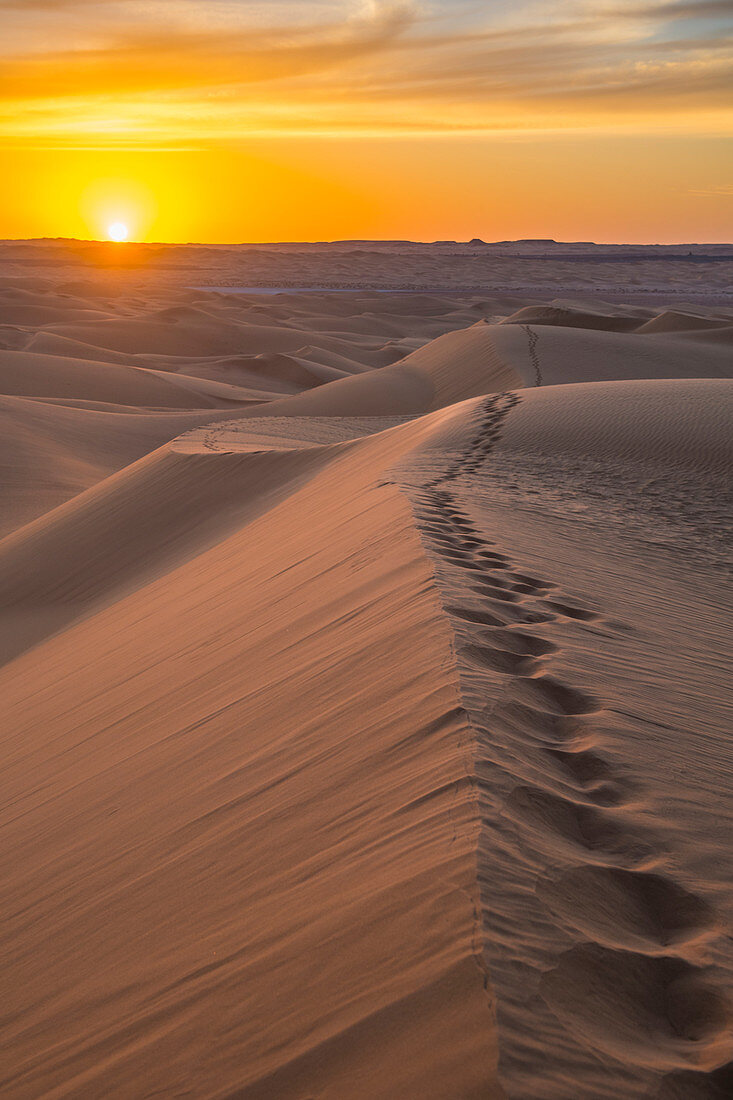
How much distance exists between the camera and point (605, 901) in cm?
167

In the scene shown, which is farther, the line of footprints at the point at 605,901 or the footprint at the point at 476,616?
the footprint at the point at 476,616

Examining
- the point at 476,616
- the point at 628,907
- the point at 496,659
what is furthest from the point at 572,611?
the point at 628,907

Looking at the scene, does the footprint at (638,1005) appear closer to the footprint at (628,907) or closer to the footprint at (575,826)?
the footprint at (628,907)

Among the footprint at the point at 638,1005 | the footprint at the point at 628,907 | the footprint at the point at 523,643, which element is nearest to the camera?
the footprint at the point at 638,1005

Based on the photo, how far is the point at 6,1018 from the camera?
1.95 m

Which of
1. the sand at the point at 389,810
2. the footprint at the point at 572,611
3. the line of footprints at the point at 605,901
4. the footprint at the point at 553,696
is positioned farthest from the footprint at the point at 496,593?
the footprint at the point at 553,696

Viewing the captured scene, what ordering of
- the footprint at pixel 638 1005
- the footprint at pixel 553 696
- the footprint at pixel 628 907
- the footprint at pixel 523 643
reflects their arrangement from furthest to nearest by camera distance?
the footprint at pixel 523 643
the footprint at pixel 553 696
the footprint at pixel 628 907
the footprint at pixel 638 1005

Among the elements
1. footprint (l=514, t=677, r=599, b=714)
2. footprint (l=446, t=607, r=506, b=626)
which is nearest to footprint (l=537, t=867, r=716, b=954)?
footprint (l=514, t=677, r=599, b=714)

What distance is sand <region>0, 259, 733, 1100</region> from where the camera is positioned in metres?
1.42

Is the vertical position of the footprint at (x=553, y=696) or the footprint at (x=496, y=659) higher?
the footprint at (x=496, y=659)

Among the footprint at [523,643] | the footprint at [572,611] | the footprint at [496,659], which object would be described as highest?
the footprint at [496,659]

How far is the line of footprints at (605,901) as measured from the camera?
139 centimetres

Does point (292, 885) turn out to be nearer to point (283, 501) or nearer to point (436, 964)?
point (436, 964)

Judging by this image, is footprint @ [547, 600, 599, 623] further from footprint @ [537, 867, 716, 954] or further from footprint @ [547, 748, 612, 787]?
footprint @ [537, 867, 716, 954]
